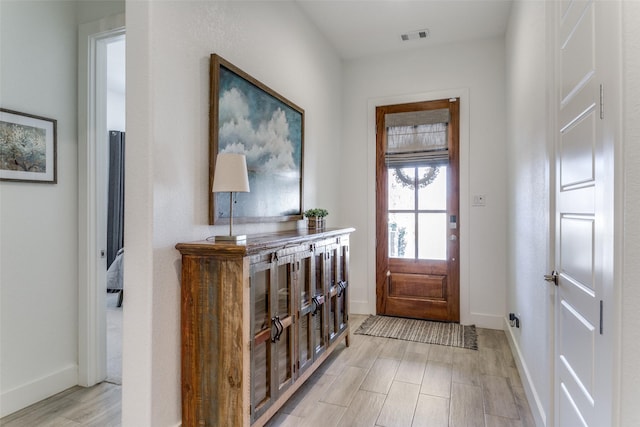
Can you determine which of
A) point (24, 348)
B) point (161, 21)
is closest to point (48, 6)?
point (161, 21)

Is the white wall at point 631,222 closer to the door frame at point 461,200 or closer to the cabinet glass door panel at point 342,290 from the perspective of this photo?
the cabinet glass door panel at point 342,290

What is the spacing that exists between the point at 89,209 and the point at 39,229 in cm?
29

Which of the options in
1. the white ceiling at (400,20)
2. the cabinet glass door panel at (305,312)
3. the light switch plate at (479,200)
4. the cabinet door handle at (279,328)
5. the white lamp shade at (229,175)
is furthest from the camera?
the light switch plate at (479,200)

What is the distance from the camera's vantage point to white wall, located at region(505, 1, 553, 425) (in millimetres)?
1796

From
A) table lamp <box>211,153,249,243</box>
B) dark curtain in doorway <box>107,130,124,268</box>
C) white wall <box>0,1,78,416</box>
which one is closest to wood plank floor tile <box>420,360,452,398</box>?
table lamp <box>211,153,249,243</box>

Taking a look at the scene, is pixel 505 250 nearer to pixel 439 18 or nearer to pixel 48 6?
pixel 439 18

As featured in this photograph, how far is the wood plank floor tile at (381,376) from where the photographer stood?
235 centimetres

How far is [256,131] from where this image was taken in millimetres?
2350

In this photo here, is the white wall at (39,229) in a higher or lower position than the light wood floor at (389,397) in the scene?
higher

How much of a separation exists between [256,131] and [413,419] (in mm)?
1977

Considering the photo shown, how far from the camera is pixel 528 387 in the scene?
7.14 feet

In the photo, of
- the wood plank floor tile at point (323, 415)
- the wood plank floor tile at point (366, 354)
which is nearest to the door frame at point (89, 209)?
the wood plank floor tile at point (323, 415)

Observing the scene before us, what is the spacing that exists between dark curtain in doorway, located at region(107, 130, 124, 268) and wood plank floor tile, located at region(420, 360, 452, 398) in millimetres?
4592

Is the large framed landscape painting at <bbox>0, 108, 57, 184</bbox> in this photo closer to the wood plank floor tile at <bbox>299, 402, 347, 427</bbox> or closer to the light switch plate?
the wood plank floor tile at <bbox>299, 402, 347, 427</bbox>
